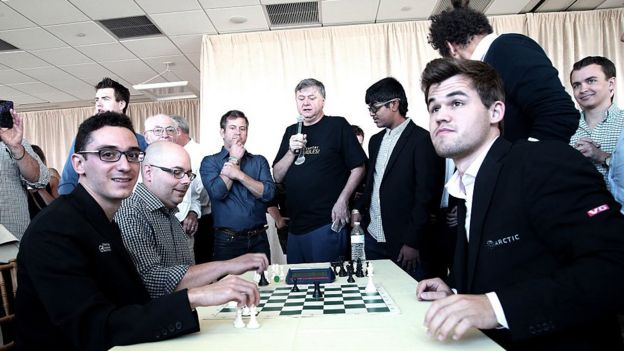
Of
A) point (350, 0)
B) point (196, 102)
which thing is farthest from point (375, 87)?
point (196, 102)

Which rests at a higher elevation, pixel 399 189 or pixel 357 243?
pixel 399 189

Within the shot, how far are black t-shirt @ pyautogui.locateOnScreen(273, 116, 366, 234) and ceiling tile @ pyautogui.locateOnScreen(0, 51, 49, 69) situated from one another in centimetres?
492

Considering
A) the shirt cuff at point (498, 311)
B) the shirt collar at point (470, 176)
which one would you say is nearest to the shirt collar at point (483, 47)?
the shirt collar at point (470, 176)

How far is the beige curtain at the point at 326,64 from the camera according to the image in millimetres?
5719

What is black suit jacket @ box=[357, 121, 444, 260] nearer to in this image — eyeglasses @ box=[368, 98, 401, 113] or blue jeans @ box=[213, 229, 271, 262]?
eyeglasses @ box=[368, 98, 401, 113]

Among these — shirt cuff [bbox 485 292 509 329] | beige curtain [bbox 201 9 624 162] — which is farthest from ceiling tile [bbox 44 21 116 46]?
shirt cuff [bbox 485 292 509 329]

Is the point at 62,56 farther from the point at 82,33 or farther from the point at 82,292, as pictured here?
the point at 82,292

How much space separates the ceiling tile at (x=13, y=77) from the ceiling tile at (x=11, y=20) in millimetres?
1786

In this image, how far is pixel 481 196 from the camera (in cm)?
116

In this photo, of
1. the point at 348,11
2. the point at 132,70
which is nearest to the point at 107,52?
the point at 132,70

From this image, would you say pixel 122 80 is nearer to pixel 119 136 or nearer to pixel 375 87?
pixel 375 87

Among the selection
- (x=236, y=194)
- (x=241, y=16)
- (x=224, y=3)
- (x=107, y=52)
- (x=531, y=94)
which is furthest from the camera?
(x=107, y=52)

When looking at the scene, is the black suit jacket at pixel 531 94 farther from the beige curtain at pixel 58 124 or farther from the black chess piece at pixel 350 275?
the beige curtain at pixel 58 124

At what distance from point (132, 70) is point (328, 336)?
6.72m
